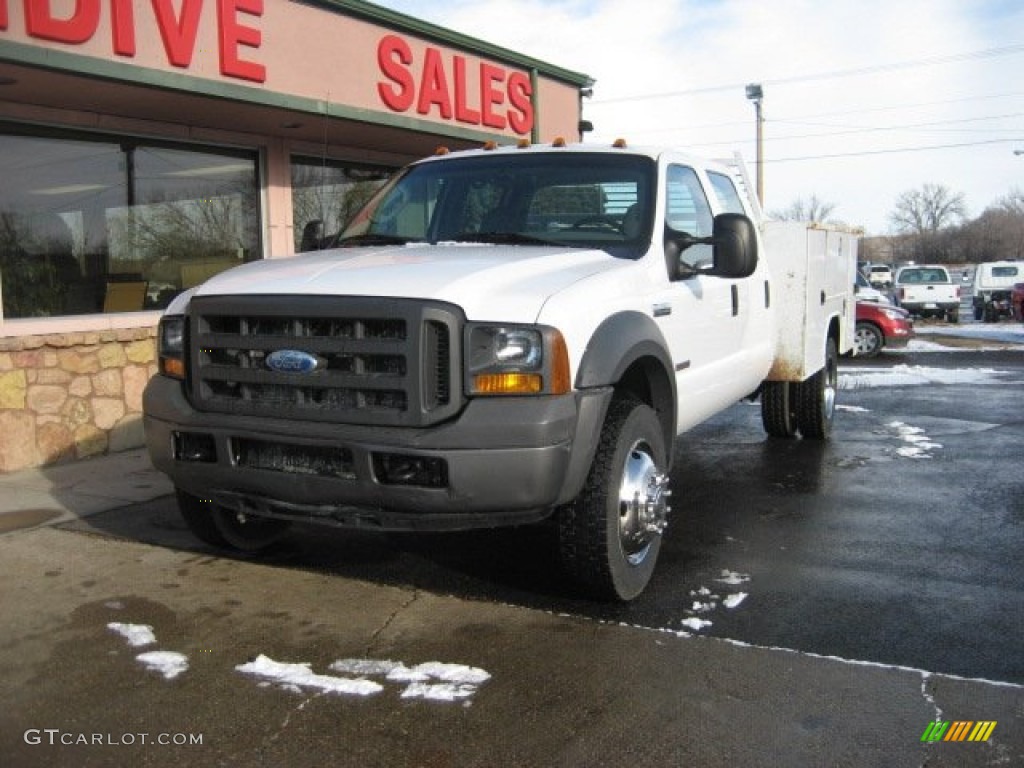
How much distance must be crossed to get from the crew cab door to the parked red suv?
482 inches

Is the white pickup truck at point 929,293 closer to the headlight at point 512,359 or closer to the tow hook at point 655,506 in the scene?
the tow hook at point 655,506

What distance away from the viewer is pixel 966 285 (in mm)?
44812

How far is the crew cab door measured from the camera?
4.99 m

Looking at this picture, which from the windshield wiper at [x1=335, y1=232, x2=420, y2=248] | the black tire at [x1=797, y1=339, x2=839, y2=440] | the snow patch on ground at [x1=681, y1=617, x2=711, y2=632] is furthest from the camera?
the black tire at [x1=797, y1=339, x2=839, y2=440]

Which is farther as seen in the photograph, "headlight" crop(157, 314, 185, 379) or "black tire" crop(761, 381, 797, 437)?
"black tire" crop(761, 381, 797, 437)

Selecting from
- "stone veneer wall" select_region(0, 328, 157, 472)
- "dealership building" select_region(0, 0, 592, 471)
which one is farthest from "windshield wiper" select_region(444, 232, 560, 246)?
"stone veneer wall" select_region(0, 328, 157, 472)

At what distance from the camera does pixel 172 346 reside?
446 centimetres

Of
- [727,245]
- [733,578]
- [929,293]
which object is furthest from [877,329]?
[733,578]

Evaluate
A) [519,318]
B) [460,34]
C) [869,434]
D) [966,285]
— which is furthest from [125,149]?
[966,285]

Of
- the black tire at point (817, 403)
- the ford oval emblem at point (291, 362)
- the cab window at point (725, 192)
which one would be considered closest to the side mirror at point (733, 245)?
the cab window at point (725, 192)

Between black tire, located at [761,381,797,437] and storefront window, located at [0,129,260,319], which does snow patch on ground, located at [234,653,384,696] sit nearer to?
black tire, located at [761,381,797,437]

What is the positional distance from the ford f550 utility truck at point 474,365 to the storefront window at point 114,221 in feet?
12.7

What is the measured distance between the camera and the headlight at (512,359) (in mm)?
3744

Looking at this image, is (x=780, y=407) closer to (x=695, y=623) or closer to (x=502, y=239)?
(x=502, y=239)
